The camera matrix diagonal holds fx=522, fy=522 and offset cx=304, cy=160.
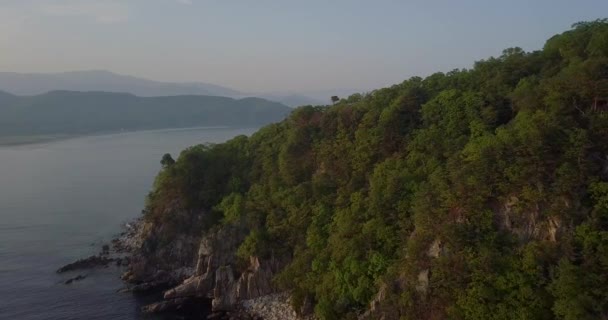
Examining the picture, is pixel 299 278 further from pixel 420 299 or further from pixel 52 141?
pixel 52 141

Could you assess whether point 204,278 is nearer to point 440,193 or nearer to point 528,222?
point 440,193

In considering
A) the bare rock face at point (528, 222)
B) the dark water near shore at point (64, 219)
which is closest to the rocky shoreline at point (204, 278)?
the dark water near shore at point (64, 219)

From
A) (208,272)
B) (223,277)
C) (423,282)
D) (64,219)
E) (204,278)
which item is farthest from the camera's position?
(64,219)

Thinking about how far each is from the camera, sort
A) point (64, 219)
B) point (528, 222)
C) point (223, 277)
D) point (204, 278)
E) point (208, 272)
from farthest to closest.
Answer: point (64, 219), point (208, 272), point (204, 278), point (223, 277), point (528, 222)

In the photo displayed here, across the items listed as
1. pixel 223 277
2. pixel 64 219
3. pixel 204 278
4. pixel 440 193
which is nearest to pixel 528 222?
pixel 440 193

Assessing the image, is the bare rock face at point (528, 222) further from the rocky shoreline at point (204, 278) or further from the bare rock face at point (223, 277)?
the bare rock face at point (223, 277)

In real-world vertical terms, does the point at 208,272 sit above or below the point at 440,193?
below

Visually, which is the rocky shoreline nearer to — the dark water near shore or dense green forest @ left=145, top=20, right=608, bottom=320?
dense green forest @ left=145, top=20, right=608, bottom=320
